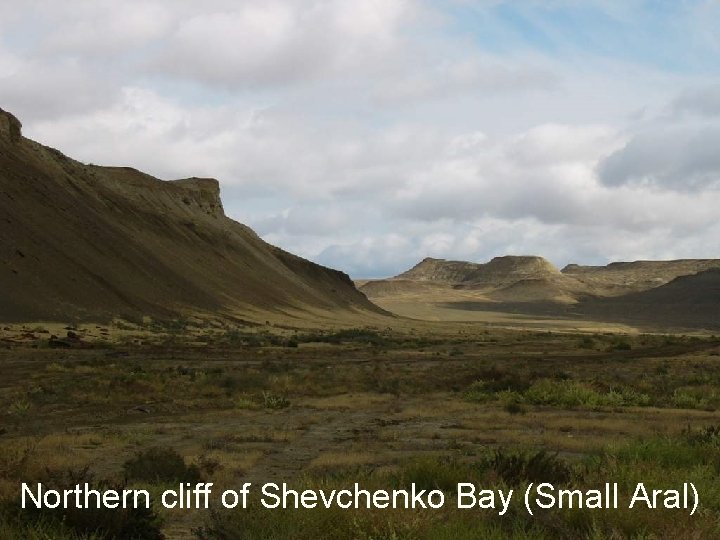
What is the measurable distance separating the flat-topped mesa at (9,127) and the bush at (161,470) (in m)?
67.9

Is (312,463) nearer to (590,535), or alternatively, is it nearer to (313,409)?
(590,535)

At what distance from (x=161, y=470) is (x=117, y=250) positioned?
2488 inches

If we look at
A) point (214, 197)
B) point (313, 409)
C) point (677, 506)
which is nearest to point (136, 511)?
point (677, 506)

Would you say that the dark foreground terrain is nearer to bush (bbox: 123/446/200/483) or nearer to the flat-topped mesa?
bush (bbox: 123/446/200/483)

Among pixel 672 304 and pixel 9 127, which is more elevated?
pixel 9 127

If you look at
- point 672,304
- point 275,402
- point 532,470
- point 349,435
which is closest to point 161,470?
point 532,470

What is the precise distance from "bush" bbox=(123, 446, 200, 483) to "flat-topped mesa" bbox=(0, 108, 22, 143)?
67.9 m

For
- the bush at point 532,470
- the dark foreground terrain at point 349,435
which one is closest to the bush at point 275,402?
the dark foreground terrain at point 349,435

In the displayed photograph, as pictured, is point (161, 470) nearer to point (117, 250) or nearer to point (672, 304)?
point (117, 250)

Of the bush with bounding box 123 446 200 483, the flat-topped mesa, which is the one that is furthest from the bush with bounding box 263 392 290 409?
the flat-topped mesa

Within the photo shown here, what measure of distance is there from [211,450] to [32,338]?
106 feet

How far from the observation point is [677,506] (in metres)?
7.01

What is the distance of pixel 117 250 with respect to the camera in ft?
232

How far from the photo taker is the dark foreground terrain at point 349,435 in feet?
21.8
